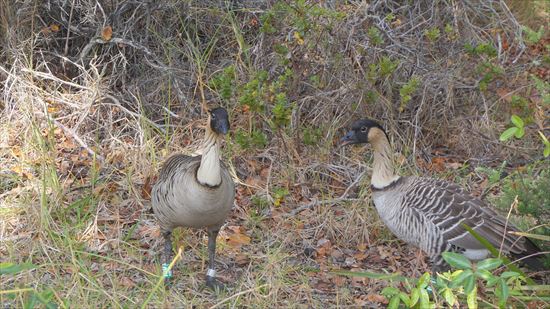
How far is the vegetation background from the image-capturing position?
5.88 meters

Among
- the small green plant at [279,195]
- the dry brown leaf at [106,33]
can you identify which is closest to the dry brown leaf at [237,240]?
the small green plant at [279,195]

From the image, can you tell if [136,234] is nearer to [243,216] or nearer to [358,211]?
[243,216]

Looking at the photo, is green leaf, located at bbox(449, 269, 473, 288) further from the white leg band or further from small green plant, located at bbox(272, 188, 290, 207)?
small green plant, located at bbox(272, 188, 290, 207)

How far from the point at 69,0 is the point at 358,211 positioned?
3599 mm

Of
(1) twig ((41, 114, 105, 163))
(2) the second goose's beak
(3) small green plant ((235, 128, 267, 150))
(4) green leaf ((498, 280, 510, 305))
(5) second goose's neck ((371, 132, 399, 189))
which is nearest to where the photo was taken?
(4) green leaf ((498, 280, 510, 305))

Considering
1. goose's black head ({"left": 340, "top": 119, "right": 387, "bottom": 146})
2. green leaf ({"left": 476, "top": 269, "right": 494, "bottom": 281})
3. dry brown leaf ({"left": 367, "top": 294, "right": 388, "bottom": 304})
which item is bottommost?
dry brown leaf ({"left": 367, "top": 294, "right": 388, "bottom": 304})

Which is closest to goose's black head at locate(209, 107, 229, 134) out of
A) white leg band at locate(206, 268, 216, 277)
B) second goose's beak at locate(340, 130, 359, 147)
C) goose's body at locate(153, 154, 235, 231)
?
goose's body at locate(153, 154, 235, 231)

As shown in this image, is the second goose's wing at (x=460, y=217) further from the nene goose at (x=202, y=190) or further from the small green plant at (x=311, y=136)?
the small green plant at (x=311, y=136)

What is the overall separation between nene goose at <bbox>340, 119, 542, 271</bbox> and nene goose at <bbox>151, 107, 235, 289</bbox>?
1.24m

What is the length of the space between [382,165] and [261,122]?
180cm

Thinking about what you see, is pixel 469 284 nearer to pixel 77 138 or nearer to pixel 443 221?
pixel 443 221

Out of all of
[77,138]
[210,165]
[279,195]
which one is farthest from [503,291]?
[77,138]

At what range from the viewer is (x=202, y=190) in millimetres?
4969

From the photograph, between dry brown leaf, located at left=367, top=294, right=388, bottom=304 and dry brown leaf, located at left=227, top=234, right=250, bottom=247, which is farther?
dry brown leaf, located at left=227, top=234, right=250, bottom=247
